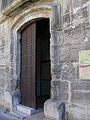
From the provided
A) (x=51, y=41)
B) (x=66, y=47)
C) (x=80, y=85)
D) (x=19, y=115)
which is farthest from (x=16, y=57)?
(x=80, y=85)

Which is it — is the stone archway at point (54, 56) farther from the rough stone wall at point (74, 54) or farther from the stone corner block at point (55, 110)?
the rough stone wall at point (74, 54)

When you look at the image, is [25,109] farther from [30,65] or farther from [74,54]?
[74,54]

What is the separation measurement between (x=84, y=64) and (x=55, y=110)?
1.05 metres

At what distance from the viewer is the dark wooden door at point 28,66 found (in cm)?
532

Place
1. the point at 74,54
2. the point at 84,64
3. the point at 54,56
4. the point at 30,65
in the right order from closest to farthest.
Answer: the point at 84,64 < the point at 74,54 < the point at 54,56 < the point at 30,65

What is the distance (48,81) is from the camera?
743 cm

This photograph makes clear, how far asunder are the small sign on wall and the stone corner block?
72 centimetres

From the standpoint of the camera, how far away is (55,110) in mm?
3922

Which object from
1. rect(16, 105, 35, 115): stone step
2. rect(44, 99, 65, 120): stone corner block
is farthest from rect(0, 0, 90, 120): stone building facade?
rect(16, 105, 35, 115): stone step

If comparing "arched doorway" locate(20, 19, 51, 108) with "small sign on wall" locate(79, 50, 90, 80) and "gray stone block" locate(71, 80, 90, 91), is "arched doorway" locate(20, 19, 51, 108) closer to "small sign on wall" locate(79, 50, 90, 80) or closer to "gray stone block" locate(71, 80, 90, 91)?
"gray stone block" locate(71, 80, 90, 91)

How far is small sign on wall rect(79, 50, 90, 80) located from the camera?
3.45 metres

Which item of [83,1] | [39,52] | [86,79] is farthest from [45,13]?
[39,52]

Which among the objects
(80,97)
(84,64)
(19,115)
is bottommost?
(19,115)

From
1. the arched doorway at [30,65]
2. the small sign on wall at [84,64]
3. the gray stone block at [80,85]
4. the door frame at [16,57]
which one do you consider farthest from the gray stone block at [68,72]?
the door frame at [16,57]
